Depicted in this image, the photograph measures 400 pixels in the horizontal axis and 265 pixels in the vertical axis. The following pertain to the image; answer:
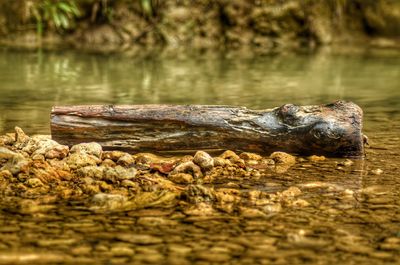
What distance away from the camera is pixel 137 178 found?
3.55m

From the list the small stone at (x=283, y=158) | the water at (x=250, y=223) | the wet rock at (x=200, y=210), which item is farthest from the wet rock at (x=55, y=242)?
the small stone at (x=283, y=158)

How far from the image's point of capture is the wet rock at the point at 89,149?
407 cm

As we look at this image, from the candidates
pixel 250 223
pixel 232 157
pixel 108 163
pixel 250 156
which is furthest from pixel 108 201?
pixel 250 156

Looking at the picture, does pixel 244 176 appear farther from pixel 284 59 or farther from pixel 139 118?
pixel 284 59

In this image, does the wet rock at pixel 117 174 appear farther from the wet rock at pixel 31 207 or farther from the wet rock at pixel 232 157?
the wet rock at pixel 232 157

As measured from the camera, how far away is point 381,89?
852 cm

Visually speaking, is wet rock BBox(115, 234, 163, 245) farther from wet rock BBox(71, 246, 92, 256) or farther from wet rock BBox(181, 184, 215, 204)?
wet rock BBox(181, 184, 215, 204)

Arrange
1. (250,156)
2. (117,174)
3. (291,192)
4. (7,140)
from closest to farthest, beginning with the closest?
(291,192)
(117,174)
(250,156)
(7,140)

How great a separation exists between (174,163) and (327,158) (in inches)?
37.3

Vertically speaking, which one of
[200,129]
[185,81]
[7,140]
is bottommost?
[185,81]

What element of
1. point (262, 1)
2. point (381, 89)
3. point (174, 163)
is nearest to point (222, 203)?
point (174, 163)

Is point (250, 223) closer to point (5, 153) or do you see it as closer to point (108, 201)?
point (108, 201)

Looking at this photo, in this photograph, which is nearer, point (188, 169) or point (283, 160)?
point (188, 169)

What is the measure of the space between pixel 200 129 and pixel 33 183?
4.14 ft
